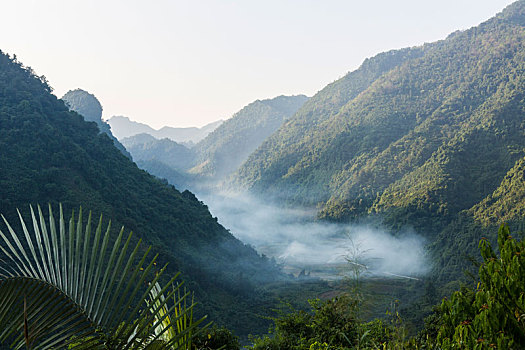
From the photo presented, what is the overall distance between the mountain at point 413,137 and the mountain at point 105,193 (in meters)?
34.9

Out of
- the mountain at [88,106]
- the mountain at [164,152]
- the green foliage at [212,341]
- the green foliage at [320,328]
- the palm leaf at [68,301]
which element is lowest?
the green foliage at [320,328]

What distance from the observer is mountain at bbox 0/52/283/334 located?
30.4m

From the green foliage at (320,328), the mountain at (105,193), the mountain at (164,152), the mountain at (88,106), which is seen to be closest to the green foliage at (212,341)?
the green foliage at (320,328)

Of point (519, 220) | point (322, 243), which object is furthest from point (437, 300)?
point (322, 243)

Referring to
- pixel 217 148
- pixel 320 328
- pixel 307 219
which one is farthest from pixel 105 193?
pixel 217 148

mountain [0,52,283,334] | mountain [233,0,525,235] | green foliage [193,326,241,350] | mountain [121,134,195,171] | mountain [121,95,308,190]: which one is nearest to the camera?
green foliage [193,326,241,350]

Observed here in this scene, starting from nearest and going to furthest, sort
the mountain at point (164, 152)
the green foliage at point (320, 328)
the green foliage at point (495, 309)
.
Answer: the green foliage at point (495, 309) → the green foliage at point (320, 328) → the mountain at point (164, 152)

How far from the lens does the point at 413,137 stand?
3228 inches

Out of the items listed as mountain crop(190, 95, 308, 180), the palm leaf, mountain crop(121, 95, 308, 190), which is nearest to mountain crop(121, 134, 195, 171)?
mountain crop(121, 95, 308, 190)

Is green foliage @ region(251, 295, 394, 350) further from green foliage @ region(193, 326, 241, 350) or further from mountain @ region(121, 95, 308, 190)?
mountain @ region(121, 95, 308, 190)

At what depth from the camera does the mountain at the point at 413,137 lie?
64.6 meters

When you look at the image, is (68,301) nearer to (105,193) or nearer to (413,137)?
(105,193)

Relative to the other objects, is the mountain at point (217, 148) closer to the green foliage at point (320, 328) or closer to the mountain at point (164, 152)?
the mountain at point (164, 152)

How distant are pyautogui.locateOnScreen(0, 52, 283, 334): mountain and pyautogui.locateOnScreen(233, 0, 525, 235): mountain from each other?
3489 centimetres
